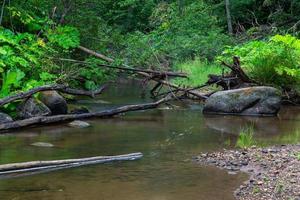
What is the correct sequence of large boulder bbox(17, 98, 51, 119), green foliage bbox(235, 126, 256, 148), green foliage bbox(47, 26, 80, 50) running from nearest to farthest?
1. green foliage bbox(235, 126, 256, 148)
2. large boulder bbox(17, 98, 51, 119)
3. green foliage bbox(47, 26, 80, 50)

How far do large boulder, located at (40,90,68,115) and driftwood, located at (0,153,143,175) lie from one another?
202 inches

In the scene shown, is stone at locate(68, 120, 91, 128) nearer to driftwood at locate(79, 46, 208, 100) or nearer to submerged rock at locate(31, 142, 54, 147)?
submerged rock at locate(31, 142, 54, 147)

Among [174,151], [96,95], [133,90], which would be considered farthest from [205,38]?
[174,151]

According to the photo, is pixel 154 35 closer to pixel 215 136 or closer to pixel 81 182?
pixel 215 136

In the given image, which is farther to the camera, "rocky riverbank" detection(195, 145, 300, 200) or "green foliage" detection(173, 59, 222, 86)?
"green foliage" detection(173, 59, 222, 86)

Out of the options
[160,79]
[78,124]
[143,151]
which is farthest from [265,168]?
[160,79]

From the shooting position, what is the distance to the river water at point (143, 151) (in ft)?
23.8

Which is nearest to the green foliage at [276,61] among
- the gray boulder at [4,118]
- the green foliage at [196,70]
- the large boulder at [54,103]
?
the green foliage at [196,70]

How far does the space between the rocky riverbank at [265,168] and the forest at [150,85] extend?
0.02m

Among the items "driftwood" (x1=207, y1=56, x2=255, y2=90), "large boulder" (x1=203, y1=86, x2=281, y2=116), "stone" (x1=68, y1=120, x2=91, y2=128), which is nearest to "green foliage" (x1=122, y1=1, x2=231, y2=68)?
"driftwood" (x1=207, y1=56, x2=255, y2=90)

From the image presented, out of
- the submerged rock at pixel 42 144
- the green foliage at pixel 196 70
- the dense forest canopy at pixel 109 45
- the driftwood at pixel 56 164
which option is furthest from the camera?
the green foliage at pixel 196 70

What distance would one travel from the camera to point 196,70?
21594mm

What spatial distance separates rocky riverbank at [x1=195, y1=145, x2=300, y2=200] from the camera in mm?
6887

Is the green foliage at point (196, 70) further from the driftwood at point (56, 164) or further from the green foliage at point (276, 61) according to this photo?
the driftwood at point (56, 164)
